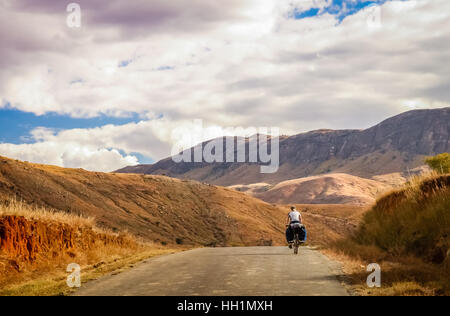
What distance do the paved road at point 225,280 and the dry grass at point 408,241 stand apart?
93cm

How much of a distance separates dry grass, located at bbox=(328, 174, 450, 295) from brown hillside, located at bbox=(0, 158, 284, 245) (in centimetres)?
3420

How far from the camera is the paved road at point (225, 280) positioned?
10125 mm

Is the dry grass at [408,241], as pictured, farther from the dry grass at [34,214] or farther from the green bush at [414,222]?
the dry grass at [34,214]

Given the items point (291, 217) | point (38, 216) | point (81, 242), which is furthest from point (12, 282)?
point (291, 217)

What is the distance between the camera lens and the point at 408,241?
16.6m

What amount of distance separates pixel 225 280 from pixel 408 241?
25.9 feet

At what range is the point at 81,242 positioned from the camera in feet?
69.2

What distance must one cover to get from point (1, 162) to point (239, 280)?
2002 inches

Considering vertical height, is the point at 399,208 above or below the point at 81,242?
above

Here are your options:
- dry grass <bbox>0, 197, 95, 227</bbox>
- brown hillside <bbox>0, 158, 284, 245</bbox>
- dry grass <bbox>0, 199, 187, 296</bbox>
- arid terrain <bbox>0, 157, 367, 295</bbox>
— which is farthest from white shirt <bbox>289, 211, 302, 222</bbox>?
brown hillside <bbox>0, 158, 284, 245</bbox>

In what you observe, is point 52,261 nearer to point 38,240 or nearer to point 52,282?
point 38,240

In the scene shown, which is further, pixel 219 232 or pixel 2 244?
pixel 219 232

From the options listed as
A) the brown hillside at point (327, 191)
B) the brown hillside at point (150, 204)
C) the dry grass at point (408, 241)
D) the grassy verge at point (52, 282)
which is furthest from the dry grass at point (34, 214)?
the brown hillside at point (327, 191)
